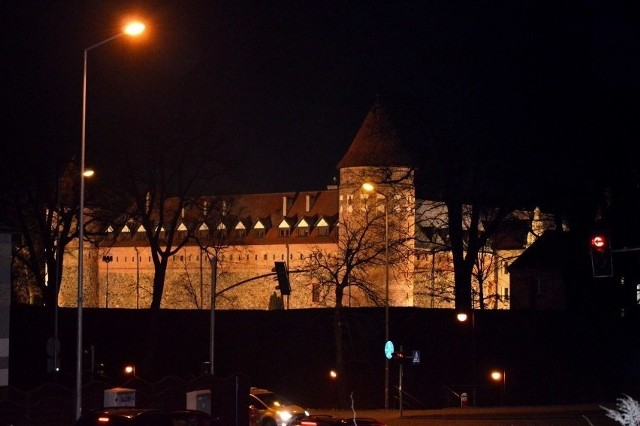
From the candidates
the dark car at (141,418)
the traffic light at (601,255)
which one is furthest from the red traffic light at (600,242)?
the dark car at (141,418)

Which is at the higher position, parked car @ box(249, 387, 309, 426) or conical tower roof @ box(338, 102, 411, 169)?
conical tower roof @ box(338, 102, 411, 169)

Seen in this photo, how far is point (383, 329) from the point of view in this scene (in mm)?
52250

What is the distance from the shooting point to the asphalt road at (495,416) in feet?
129

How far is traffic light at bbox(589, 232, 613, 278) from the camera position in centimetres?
2638

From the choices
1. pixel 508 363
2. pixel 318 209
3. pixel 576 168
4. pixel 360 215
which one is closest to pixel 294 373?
pixel 508 363

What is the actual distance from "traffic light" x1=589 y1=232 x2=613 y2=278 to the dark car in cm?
1075

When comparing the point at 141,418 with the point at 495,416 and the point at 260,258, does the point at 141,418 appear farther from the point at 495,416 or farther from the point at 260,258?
the point at 260,258

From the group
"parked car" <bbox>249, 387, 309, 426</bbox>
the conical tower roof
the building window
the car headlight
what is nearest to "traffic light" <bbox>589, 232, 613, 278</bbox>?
"parked car" <bbox>249, 387, 309, 426</bbox>

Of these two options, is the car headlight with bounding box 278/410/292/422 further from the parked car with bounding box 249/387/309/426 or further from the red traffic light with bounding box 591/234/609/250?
A: the red traffic light with bounding box 591/234/609/250

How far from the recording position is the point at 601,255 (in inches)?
1044

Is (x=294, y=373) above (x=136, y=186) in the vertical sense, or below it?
below

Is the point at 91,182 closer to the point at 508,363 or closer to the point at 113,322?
the point at 113,322

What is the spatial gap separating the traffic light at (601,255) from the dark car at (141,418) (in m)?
10.8

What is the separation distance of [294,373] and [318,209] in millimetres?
90049
